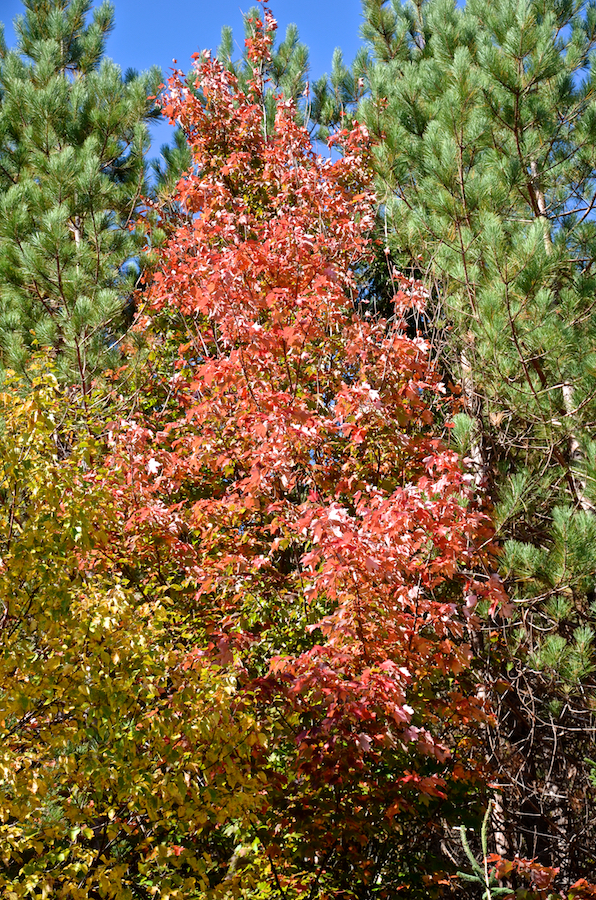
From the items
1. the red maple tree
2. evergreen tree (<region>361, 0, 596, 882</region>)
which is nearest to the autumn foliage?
the red maple tree

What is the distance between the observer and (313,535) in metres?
3.81

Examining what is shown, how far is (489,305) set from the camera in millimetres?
4699

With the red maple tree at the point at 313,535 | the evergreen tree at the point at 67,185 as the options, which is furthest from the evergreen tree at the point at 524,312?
the evergreen tree at the point at 67,185

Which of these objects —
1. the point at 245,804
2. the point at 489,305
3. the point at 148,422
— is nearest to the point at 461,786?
the point at 245,804

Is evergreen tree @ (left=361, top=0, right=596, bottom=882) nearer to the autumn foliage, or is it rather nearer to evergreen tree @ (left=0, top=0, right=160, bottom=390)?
the autumn foliage

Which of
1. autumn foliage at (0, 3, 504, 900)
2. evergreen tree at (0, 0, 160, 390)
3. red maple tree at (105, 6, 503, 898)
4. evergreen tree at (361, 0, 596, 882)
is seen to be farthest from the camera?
evergreen tree at (0, 0, 160, 390)

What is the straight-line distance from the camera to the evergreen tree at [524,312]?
445cm

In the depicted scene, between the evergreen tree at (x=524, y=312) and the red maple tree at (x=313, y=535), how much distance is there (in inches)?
15.4

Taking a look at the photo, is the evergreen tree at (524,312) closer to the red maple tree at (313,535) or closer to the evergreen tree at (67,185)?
the red maple tree at (313,535)

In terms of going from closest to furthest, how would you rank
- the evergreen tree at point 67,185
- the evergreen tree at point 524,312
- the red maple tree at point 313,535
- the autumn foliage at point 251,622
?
the autumn foliage at point 251,622 → the red maple tree at point 313,535 → the evergreen tree at point 524,312 → the evergreen tree at point 67,185

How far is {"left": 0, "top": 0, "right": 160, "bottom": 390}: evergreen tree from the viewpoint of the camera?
6.09 m

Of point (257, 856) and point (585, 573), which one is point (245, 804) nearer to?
point (257, 856)

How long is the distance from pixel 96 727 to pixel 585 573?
2697mm

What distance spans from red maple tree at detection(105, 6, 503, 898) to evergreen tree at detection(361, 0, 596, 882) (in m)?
0.39
